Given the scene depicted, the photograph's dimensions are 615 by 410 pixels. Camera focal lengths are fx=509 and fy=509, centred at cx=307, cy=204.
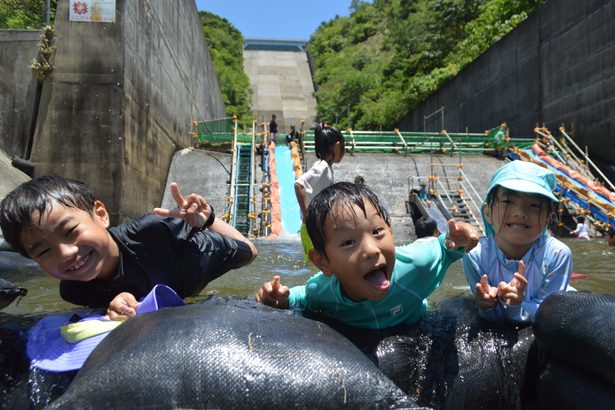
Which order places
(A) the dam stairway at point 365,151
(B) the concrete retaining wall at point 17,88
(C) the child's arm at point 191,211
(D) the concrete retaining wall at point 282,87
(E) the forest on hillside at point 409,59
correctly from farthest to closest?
(D) the concrete retaining wall at point 282,87 → (E) the forest on hillside at point 409,59 → (A) the dam stairway at point 365,151 → (B) the concrete retaining wall at point 17,88 → (C) the child's arm at point 191,211

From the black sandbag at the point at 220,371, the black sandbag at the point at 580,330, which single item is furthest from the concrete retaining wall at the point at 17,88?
the black sandbag at the point at 580,330

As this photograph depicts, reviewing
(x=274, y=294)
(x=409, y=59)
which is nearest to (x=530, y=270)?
(x=274, y=294)

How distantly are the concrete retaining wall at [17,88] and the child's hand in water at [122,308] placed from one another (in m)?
7.86

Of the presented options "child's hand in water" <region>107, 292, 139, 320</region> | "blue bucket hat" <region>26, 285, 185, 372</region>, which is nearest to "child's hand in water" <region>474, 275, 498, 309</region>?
"blue bucket hat" <region>26, 285, 185, 372</region>

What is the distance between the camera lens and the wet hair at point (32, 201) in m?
1.69

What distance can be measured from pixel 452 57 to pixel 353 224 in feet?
78.0

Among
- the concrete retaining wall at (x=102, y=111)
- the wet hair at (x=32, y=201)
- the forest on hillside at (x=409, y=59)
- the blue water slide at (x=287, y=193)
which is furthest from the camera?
the forest on hillside at (x=409, y=59)

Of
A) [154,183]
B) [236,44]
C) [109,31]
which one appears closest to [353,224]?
[109,31]

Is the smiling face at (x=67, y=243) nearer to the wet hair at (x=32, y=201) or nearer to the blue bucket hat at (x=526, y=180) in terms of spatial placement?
the wet hair at (x=32, y=201)

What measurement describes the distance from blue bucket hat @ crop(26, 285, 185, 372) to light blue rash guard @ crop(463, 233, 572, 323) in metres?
1.25

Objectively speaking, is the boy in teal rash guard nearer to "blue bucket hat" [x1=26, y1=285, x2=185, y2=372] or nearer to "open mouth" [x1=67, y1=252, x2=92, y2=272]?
"blue bucket hat" [x1=26, y1=285, x2=185, y2=372]

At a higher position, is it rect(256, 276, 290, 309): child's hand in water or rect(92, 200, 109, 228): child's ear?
rect(92, 200, 109, 228): child's ear

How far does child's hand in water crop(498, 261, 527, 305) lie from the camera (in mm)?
1801

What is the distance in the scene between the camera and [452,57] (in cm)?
2355
